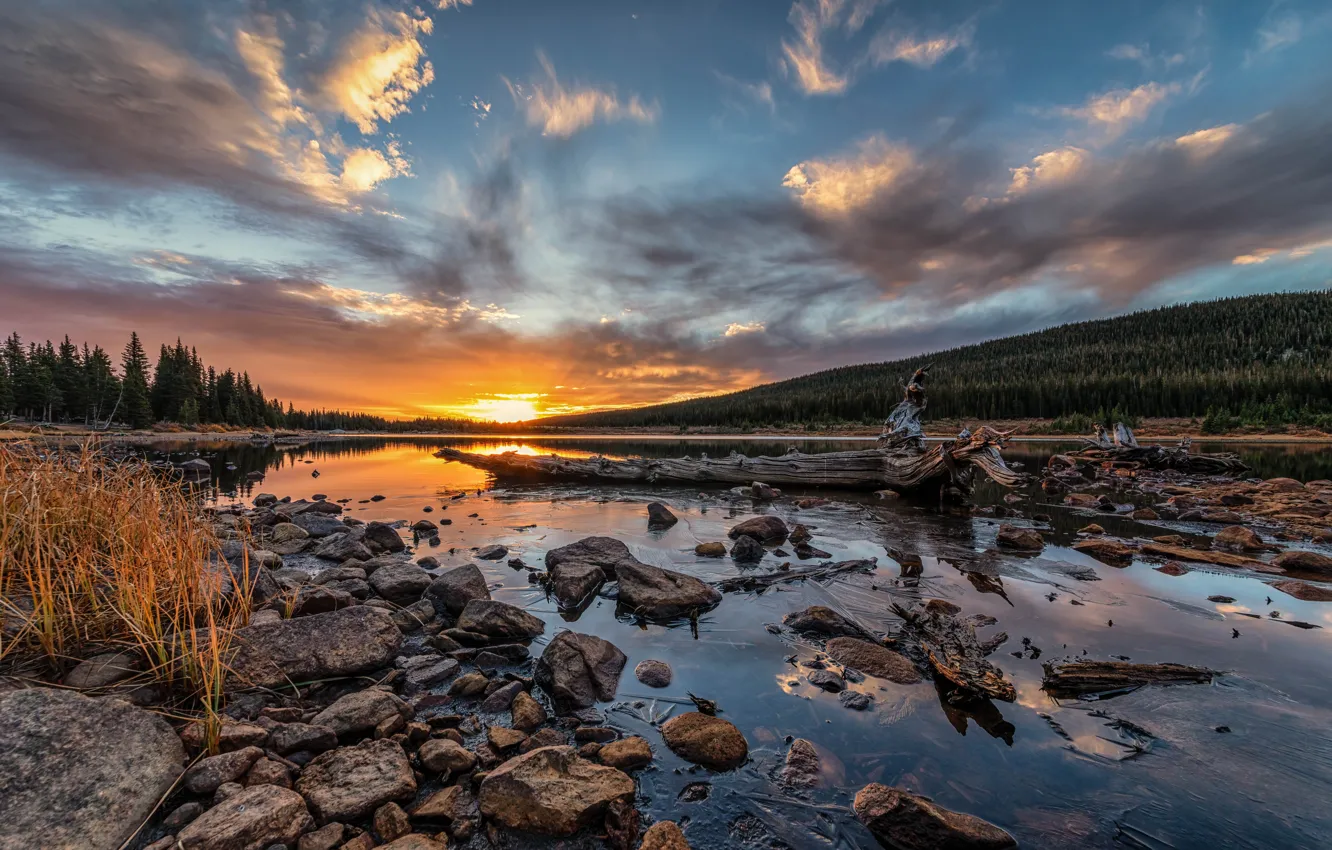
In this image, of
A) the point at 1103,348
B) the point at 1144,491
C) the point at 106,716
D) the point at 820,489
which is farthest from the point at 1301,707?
the point at 1103,348

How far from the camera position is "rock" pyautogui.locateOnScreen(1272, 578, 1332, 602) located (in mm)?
7887

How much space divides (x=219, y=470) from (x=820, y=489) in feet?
118

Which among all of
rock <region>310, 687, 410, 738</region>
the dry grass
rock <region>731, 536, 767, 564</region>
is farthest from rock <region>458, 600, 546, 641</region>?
rock <region>731, 536, 767, 564</region>

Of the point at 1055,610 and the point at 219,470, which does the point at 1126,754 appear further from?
the point at 219,470

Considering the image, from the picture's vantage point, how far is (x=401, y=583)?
820 cm

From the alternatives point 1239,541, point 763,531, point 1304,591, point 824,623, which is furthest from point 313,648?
point 1239,541

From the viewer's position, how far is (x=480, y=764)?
158 inches

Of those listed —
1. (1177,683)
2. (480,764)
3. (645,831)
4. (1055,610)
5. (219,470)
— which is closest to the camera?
(645,831)

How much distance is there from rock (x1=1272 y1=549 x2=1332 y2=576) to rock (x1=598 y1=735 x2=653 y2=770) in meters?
12.9

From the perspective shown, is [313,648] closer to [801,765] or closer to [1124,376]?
[801,765]

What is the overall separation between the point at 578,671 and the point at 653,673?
0.86 metres

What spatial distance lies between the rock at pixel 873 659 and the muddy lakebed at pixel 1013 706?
198 millimetres

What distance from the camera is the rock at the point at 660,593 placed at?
24.9 feet

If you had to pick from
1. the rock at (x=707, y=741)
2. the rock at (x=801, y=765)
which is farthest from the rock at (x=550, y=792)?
the rock at (x=801, y=765)
